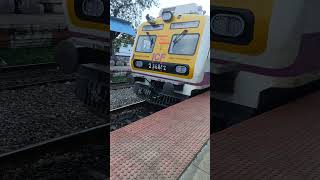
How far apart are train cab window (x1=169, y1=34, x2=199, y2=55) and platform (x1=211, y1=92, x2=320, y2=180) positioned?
1.60m

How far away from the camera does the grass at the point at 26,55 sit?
1.26 m

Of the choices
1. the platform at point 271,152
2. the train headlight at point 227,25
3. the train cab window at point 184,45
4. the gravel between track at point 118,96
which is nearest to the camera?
the train headlight at point 227,25

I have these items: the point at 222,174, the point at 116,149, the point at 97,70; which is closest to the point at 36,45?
the point at 97,70

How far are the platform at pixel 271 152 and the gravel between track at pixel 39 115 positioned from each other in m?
0.67

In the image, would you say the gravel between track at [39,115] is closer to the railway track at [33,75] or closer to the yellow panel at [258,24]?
the railway track at [33,75]

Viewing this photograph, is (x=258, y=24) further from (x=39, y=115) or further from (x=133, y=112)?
(x=133, y=112)

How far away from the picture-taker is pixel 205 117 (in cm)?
274

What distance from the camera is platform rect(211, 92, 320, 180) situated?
1.79 meters

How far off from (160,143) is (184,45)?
187cm

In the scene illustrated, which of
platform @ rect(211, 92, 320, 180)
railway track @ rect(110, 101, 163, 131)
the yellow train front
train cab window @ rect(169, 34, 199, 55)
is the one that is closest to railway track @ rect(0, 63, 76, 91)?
railway track @ rect(110, 101, 163, 131)

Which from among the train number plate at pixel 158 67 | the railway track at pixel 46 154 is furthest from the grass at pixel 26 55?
the train number plate at pixel 158 67

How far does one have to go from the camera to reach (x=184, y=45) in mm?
3963

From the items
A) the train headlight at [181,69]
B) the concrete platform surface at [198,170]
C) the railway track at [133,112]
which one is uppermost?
the train headlight at [181,69]

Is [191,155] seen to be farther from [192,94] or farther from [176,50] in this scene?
[176,50]
